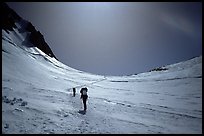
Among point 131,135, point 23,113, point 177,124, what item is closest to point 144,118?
point 177,124

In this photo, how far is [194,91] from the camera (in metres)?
31.7

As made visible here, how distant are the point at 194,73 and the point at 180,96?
18936mm

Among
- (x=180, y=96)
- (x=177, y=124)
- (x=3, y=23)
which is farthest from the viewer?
(x=3, y=23)

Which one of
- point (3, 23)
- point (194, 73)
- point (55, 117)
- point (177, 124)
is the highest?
point (3, 23)

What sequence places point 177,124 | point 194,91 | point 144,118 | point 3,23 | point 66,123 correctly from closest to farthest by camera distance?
point 66,123 < point 177,124 < point 144,118 < point 194,91 < point 3,23

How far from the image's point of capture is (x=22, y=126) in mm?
11328

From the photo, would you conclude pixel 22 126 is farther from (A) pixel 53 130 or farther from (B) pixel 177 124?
(B) pixel 177 124

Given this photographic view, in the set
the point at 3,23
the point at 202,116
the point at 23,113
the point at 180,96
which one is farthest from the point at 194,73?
the point at 3,23

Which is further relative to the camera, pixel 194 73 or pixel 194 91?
pixel 194 73

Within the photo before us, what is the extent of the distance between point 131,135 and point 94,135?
7.84 ft

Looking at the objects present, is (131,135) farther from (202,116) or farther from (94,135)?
(202,116)

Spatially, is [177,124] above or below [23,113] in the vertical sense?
below

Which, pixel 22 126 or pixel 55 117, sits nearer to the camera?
pixel 22 126

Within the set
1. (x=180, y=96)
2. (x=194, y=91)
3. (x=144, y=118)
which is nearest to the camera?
(x=144, y=118)
